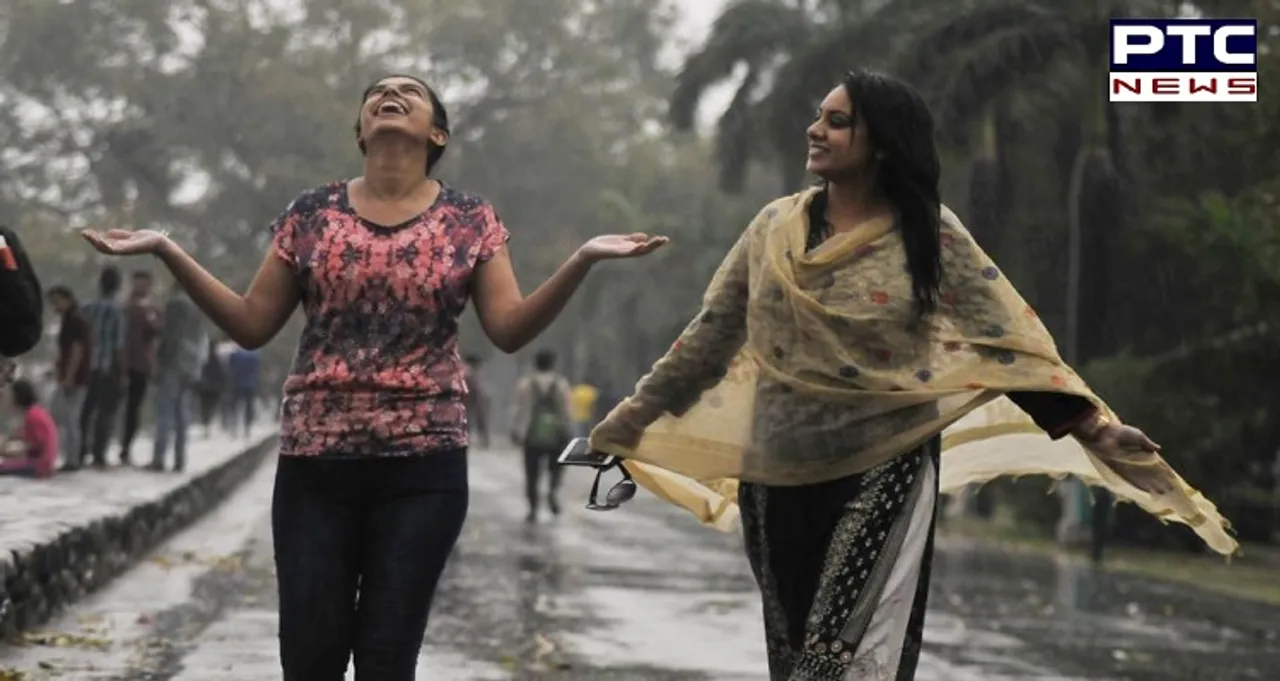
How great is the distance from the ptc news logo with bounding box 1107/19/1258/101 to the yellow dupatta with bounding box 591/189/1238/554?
14980 mm

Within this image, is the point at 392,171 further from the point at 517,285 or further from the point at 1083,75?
the point at 1083,75

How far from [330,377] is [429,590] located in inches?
20.3

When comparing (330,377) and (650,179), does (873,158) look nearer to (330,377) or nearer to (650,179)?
(330,377)

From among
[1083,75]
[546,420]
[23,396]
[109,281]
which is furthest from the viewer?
[1083,75]

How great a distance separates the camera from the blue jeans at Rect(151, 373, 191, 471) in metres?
19.3

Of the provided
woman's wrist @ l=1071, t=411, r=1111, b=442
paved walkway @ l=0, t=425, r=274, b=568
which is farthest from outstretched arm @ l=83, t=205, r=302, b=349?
paved walkway @ l=0, t=425, r=274, b=568

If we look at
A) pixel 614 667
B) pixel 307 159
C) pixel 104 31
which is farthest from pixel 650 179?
pixel 614 667

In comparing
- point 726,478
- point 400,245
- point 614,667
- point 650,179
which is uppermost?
point 650,179

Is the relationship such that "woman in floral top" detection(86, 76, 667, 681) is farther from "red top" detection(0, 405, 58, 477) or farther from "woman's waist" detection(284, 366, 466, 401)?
"red top" detection(0, 405, 58, 477)

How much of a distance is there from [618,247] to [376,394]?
2.04ft

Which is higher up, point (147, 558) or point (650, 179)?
point (650, 179)

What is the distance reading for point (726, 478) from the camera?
19.5 ft

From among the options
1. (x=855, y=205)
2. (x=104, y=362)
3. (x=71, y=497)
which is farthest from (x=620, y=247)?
(x=104, y=362)

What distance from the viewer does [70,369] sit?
18062 millimetres
